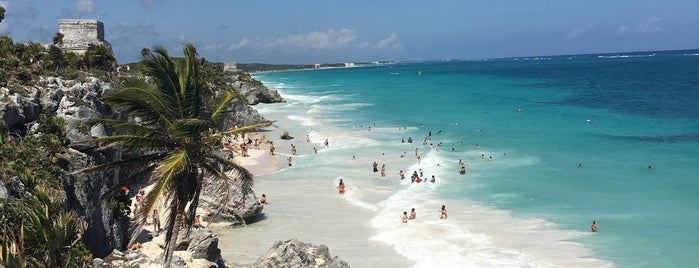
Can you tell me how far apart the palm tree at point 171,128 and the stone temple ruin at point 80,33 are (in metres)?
30.1

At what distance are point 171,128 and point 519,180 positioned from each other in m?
23.5

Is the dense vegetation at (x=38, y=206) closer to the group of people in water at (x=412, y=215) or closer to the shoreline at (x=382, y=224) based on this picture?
the shoreline at (x=382, y=224)

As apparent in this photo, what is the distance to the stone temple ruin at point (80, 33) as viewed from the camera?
37.1 meters

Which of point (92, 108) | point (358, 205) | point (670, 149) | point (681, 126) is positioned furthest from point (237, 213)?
point (681, 126)

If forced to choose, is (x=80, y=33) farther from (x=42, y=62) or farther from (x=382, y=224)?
(x=382, y=224)

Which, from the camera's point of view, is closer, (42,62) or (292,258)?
(292,258)

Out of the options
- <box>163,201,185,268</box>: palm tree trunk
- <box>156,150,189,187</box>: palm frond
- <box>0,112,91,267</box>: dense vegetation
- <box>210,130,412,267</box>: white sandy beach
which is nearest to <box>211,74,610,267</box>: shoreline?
<box>210,130,412,267</box>: white sandy beach

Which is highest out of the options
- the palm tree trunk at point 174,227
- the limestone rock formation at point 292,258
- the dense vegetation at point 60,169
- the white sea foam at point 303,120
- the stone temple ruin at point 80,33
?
the stone temple ruin at point 80,33

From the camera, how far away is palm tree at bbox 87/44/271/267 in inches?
371

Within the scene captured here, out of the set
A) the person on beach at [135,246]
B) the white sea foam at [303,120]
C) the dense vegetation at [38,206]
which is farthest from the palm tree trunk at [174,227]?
the white sea foam at [303,120]

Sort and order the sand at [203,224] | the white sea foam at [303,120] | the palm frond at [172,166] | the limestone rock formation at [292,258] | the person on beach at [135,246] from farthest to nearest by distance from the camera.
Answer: the white sea foam at [303,120] → the person on beach at [135,246] → the sand at [203,224] → the limestone rock formation at [292,258] → the palm frond at [172,166]

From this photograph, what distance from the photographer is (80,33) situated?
37.9m

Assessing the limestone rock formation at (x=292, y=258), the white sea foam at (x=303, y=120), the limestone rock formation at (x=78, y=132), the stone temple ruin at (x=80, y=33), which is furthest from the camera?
the white sea foam at (x=303, y=120)

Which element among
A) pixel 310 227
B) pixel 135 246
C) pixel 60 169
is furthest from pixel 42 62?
pixel 310 227
